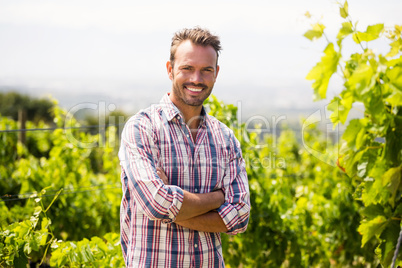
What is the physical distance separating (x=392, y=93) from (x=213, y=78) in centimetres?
91

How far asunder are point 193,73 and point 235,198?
0.59 metres

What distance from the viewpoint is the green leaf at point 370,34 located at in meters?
1.44

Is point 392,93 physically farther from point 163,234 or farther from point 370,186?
point 163,234

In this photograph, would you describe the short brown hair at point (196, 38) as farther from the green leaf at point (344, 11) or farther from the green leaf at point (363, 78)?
the green leaf at point (363, 78)

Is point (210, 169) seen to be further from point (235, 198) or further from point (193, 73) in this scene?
point (193, 73)

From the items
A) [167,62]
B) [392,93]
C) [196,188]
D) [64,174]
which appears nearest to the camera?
[392,93]

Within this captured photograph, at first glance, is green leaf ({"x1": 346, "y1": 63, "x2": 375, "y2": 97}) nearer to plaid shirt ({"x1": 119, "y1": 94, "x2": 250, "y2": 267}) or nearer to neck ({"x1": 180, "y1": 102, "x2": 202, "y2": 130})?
plaid shirt ({"x1": 119, "y1": 94, "x2": 250, "y2": 267})

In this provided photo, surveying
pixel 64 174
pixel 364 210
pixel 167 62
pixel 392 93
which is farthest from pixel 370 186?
pixel 64 174

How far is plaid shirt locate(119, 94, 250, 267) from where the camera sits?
1.82 metres

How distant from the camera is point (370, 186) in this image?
151 cm

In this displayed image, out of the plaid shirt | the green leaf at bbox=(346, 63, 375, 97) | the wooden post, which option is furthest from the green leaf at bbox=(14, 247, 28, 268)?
the wooden post

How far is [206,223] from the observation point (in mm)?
1921

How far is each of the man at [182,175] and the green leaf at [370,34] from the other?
78 centimetres

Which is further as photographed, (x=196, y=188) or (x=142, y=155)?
(x=196, y=188)
